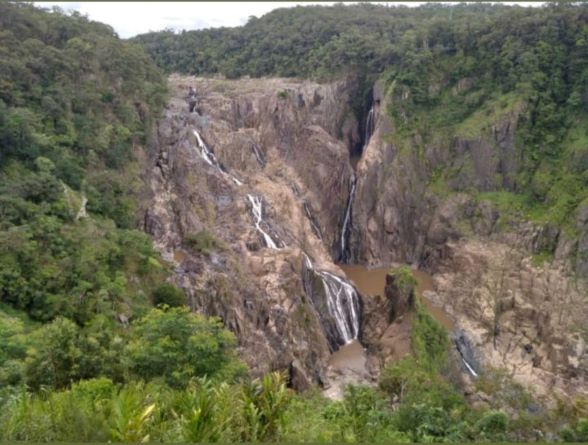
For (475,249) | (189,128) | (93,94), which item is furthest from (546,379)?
(93,94)

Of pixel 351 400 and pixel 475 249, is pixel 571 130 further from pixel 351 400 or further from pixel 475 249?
pixel 351 400

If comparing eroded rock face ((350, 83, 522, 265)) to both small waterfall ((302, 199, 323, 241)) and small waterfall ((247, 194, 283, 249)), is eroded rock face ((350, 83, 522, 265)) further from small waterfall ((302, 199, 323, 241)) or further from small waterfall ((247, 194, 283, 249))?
small waterfall ((247, 194, 283, 249))

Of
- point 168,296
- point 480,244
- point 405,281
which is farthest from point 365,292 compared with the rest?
point 168,296

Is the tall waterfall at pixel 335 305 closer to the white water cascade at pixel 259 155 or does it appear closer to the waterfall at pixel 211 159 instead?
the waterfall at pixel 211 159

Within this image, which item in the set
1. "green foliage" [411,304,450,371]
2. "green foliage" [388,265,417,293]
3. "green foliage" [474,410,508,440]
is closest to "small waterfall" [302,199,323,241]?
"green foliage" [388,265,417,293]

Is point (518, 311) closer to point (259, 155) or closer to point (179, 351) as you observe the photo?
point (259, 155)

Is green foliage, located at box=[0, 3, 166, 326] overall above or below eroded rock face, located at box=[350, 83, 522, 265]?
above
